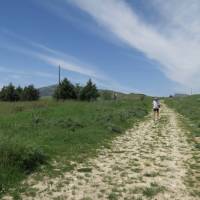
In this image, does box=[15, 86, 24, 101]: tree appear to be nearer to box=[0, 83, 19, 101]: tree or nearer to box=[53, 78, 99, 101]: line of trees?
box=[0, 83, 19, 101]: tree

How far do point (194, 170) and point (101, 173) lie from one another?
10.3ft

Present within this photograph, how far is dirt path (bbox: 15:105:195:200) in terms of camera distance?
7559 millimetres

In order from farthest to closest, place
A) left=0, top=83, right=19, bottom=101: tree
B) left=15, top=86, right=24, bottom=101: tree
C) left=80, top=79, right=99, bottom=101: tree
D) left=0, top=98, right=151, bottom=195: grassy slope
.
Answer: left=15, top=86, right=24, bottom=101: tree < left=0, top=83, right=19, bottom=101: tree < left=80, top=79, right=99, bottom=101: tree < left=0, top=98, right=151, bottom=195: grassy slope

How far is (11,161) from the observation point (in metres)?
8.97

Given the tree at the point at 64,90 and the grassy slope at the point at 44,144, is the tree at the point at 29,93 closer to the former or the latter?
the tree at the point at 64,90

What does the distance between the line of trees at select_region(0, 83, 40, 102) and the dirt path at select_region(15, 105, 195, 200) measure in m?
75.2

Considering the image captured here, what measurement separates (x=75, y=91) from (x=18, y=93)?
23.3 meters

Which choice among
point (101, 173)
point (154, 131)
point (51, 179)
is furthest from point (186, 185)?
point (154, 131)

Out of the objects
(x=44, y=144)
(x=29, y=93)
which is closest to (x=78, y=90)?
(x=29, y=93)

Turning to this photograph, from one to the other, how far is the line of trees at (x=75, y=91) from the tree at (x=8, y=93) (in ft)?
67.9

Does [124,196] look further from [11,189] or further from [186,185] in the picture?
[11,189]

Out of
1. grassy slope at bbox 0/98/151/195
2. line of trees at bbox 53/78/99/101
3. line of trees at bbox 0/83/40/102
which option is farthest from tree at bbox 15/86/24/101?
grassy slope at bbox 0/98/151/195

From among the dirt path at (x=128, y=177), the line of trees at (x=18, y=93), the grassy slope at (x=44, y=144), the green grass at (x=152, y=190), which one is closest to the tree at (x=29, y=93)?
the line of trees at (x=18, y=93)

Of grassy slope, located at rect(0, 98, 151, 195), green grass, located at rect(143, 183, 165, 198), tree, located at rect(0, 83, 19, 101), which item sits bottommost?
green grass, located at rect(143, 183, 165, 198)
